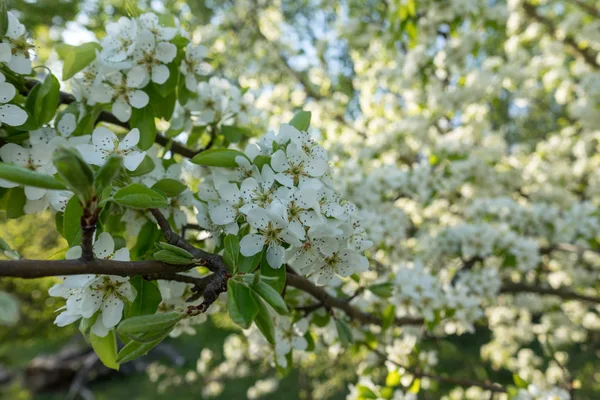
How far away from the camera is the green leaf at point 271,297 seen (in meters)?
0.83

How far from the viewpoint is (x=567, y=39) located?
4.94m

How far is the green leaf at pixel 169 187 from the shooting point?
1253 millimetres

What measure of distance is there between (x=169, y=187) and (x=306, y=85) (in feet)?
16.3

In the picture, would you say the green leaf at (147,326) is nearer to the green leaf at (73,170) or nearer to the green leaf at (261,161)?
the green leaf at (73,170)

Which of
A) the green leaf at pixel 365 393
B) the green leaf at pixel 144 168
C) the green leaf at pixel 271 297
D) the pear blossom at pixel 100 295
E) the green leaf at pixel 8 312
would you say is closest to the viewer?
the green leaf at pixel 8 312

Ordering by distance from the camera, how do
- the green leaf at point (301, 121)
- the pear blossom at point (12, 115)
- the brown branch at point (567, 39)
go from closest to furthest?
the pear blossom at point (12, 115) < the green leaf at point (301, 121) < the brown branch at point (567, 39)

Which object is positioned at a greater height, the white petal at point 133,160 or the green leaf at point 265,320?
the white petal at point 133,160

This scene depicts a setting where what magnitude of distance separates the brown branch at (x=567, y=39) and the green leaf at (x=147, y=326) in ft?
16.7

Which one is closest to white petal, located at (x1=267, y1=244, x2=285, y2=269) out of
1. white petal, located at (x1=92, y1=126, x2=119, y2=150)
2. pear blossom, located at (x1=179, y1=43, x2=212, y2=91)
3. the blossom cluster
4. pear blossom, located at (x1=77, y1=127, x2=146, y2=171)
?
the blossom cluster

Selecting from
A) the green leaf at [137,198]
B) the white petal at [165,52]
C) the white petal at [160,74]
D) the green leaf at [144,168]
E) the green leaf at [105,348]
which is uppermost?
the white petal at [165,52]

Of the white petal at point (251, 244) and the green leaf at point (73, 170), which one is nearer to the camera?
the green leaf at point (73, 170)

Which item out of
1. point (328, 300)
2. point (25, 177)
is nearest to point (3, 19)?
point (25, 177)

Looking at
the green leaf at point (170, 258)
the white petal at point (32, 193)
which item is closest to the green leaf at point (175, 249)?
the green leaf at point (170, 258)

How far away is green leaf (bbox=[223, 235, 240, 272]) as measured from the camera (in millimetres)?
987
